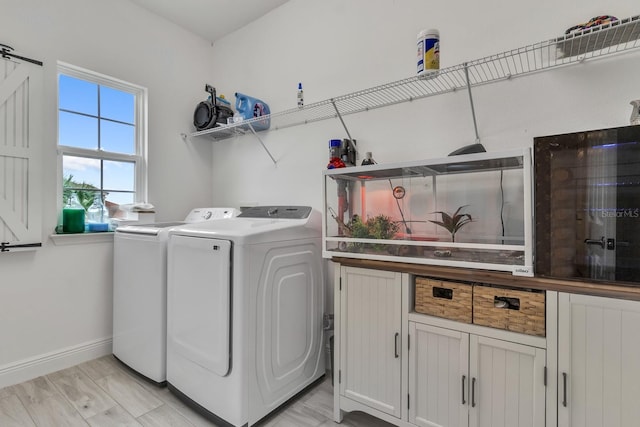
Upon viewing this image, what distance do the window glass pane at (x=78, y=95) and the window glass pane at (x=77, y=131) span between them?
59 millimetres

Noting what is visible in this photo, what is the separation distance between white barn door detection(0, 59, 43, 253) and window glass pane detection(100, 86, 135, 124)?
446mm

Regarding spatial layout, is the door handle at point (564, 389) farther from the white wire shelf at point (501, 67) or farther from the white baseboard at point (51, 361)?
the white baseboard at point (51, 361)

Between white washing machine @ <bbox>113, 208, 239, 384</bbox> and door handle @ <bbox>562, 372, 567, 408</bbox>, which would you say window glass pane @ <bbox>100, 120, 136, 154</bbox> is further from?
door handle @ <bbox>562, 372, 567, 408</bbox>

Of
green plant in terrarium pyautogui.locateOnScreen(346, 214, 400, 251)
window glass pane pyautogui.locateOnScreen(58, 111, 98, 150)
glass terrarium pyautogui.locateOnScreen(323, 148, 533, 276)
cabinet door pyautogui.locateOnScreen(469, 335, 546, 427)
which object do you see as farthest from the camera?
window glass pane pyautogui.locateOnScreen(58, 111, 98, 150)

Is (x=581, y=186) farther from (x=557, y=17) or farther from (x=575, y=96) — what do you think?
(x=557, y=17)

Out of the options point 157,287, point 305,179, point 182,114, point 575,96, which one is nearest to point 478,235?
point 575,96

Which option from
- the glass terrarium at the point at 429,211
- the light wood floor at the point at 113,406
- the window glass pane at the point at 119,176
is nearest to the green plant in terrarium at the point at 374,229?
the glass terrarium at the point at 429,211

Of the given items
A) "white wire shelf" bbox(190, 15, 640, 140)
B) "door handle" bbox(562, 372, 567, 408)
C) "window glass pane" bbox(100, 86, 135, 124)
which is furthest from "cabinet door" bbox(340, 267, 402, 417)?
"window glass pane" bbox(100, 86, 135, 124)

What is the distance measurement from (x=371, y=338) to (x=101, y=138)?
8.24 feet

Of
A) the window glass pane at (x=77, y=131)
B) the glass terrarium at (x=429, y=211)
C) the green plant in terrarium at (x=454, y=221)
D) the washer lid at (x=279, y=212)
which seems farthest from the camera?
the window glass pane at (x=77, y=131)

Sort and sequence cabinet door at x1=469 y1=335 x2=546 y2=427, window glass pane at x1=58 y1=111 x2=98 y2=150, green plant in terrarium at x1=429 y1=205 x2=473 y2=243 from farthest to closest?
window glass pane at x1=58 y1=111 x2=98 y2=150
green plant in terrarium at x1=429 y1=205 x2=473 y2=243
cabinet door at x1=469 y1=335 x2=546 y2=427

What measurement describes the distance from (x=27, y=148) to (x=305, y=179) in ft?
5.97

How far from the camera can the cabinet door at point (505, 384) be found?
112 cm

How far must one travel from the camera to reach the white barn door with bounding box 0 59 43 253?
188cm
